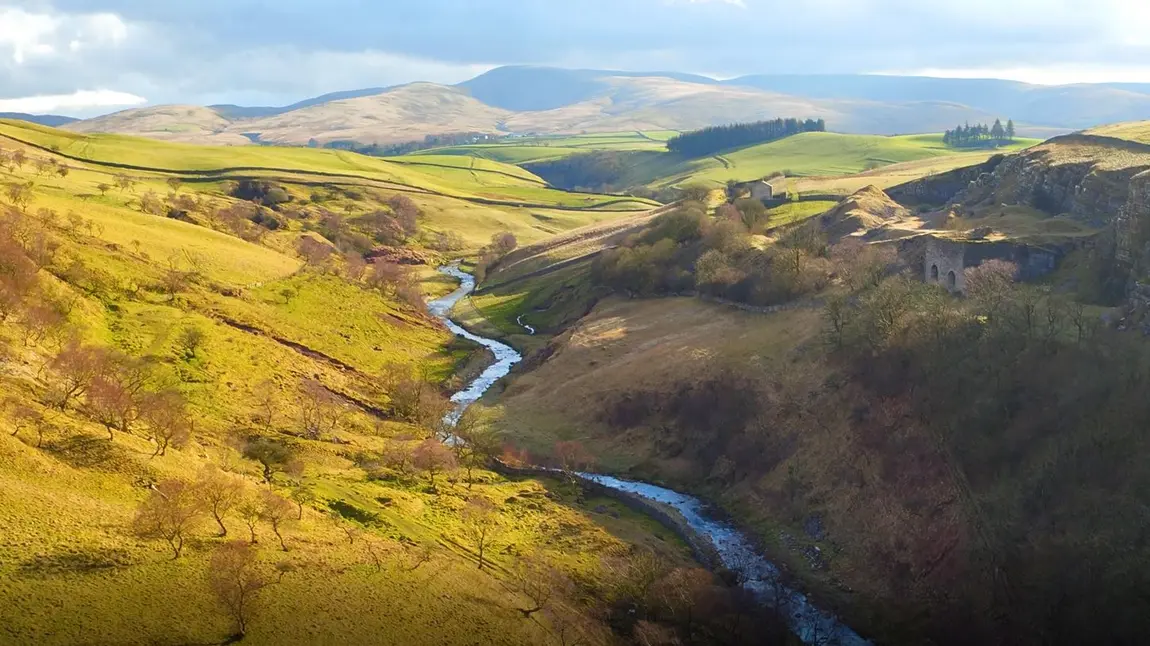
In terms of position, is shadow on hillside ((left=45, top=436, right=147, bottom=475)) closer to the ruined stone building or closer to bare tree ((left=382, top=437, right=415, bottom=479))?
bare tree ((left=382, top=437, right=415, bottom=479))

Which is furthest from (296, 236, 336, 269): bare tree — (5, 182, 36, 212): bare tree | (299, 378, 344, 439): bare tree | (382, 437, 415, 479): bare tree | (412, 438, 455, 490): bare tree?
(412, 438, 455, 490): bare tree

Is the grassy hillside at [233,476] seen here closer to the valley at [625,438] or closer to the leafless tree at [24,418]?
the leafless tree at [24,418]

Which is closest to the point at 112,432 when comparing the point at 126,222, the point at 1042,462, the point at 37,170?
the point at 1042,462

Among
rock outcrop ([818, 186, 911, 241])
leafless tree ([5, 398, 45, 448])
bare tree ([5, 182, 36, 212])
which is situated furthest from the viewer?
rock outcrop ([818, 186, 911, 241])

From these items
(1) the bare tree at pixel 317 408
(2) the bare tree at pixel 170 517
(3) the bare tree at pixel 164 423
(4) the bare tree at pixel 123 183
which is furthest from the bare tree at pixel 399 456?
(4) the bare tree at pixel 123 183

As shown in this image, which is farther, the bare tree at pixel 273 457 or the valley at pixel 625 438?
the bare tree at pixel 273 457

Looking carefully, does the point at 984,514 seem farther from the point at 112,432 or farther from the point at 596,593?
the point at 112,432

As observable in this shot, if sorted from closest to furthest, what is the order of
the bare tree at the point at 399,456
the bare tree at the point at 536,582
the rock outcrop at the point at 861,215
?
1. the bare tree at the point at 536,582
2. the bare tree at the point at 399,456
3. the rock outcrop at the point at 861,215

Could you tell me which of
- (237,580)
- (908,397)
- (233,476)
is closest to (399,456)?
(233,476)
